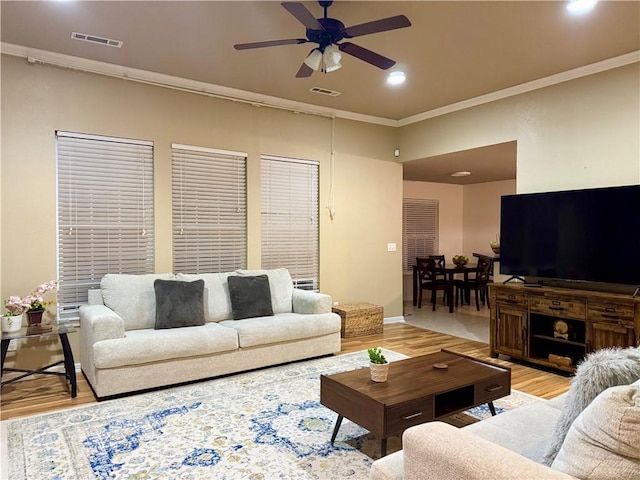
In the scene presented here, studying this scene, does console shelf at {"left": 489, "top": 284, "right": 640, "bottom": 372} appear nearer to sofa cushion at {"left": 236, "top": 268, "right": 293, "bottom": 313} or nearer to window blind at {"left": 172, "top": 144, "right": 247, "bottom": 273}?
sofa cushion at {"left": 236, "top": 268, "right": 293, "bottom": 313}

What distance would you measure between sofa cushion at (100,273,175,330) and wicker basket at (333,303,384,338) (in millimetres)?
2337

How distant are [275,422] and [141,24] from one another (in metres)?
3.17

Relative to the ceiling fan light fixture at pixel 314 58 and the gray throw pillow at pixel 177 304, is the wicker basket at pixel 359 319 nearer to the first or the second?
→ the gray throw pillow at pixel 177 304

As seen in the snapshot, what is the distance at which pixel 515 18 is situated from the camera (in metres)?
3.22

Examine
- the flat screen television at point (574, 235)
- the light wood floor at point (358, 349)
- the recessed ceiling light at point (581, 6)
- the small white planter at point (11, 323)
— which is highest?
the recessed ceiling light at point (581, 6)

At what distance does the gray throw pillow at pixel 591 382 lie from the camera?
4.62 ft

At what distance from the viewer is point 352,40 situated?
12.2 ft

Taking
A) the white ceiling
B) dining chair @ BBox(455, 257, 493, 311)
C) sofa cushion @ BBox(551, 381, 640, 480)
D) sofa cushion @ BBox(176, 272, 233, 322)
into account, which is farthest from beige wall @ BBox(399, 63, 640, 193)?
sofa cushion @ BBox(551, 381, 640, 480)

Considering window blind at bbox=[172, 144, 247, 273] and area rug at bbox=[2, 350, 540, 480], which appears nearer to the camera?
area rug at bbox=[2, 350, 540, 480]

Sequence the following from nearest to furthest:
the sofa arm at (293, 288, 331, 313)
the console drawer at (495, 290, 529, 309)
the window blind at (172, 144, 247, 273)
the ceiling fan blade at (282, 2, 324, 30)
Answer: the ceiling fan blade at (282, 2, 324, 30)
the console drawer at (495, 290, 529, 309)
the sofa arm at (293, 288, 331, 313)
the window blind at (172, 144, 247, 273)

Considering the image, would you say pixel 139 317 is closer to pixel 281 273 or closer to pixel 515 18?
pixel 281 273

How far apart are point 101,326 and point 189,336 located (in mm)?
690

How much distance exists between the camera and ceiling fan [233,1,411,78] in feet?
8.48

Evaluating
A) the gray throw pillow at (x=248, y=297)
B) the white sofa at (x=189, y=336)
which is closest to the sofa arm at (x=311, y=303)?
the white sofa at (x=189, y=336)
